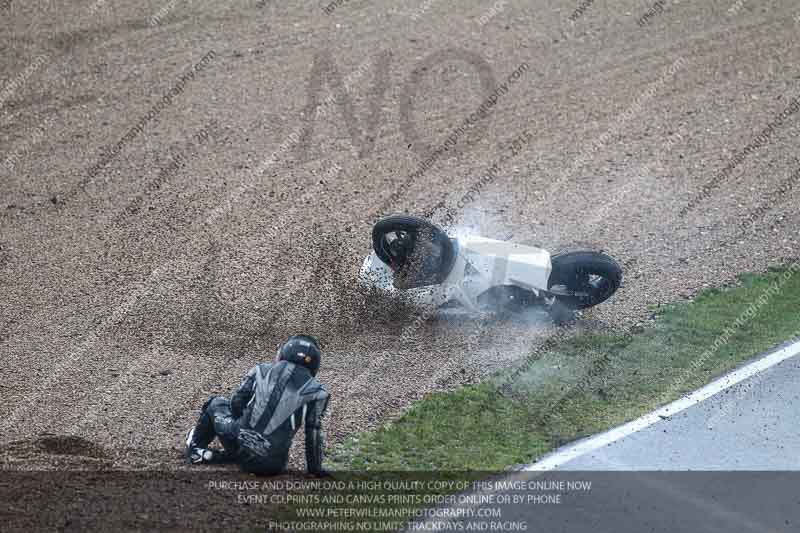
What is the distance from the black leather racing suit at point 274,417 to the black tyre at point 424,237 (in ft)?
10.5

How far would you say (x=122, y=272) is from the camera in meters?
13.9

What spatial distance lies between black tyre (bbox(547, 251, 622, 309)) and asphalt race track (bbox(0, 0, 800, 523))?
23.6 inches

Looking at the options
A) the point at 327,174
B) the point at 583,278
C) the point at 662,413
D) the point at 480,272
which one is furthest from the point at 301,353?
the point at 327,174

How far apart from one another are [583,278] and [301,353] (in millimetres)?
4442

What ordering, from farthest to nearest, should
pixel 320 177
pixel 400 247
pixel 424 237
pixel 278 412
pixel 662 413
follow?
pixel 320 177 → pixel 400 247 → pixel 424 237 → pixel 662 413 → pixel 278 412

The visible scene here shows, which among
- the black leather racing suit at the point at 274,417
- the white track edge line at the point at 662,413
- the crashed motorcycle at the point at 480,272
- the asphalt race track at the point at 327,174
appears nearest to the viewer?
the black leather racing suit at the point at 274,417

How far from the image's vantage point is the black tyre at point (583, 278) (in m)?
12.5

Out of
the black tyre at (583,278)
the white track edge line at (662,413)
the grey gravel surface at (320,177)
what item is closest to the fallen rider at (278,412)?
the grey gravel surface at (320,177)

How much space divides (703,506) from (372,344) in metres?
4.21

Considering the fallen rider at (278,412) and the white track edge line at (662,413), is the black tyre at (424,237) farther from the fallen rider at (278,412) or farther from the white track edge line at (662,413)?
the fallen rider at (278,412)

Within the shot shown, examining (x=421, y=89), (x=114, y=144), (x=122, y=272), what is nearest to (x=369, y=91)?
(x=421, y=89)

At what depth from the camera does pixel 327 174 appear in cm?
1655

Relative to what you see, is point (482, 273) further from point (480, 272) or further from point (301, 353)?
point (301, 353)

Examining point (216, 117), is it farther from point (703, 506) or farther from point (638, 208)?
point (703, 506)
